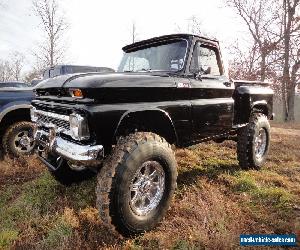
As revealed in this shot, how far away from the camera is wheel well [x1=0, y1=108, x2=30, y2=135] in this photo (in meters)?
6.30

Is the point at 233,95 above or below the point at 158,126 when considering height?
above

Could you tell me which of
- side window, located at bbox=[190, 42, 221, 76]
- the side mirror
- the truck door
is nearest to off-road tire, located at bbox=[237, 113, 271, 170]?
the truck door

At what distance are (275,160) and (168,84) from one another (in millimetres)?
4186

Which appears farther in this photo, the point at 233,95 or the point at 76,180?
the point at 233,95

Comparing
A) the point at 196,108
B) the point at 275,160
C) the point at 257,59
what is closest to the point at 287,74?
the point at 257,59

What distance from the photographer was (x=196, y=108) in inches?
164

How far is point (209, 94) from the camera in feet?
14.7

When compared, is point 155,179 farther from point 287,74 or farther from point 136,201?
point 287,74

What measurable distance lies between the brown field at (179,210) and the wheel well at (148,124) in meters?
0.99

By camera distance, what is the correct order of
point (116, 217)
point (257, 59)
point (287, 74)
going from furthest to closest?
point (257, 59) → point (287, 74) → point (116, 217)

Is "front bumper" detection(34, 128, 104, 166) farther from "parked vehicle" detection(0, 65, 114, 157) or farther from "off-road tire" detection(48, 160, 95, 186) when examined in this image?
"parked vehicle" detection(0, 65, 114, 157)

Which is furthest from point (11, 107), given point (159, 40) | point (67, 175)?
point (159, 40)

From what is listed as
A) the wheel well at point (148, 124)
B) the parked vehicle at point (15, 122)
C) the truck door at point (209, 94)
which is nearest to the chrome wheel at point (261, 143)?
the truck door at point (209, 94)

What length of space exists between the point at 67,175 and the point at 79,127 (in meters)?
2.05
